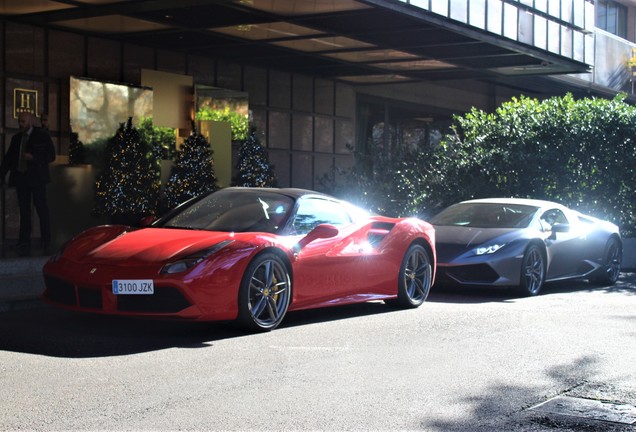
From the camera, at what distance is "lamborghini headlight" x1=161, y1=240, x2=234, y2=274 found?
8.63m

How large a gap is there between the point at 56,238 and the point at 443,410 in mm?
12669

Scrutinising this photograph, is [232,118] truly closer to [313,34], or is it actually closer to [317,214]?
[313,34]

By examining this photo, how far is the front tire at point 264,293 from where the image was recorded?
29.5ft

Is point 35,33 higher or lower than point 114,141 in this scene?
higher

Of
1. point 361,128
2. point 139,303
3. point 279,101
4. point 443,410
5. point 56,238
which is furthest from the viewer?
point 361,128

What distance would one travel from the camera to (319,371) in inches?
289

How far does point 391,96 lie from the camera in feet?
93.9

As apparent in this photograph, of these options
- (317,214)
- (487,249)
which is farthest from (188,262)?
(487,249)

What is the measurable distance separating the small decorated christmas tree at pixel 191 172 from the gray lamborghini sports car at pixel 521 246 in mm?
6320

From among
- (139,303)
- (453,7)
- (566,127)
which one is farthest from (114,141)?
(139,303)

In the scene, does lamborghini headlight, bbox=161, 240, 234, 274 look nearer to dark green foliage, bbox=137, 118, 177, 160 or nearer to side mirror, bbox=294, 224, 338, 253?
side mirror, bbox=294, 224, 338, 253

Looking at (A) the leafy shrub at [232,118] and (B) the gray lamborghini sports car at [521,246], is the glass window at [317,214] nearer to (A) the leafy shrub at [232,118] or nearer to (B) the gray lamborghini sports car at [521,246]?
(B) the gray lamborghini sports car at [521,246]

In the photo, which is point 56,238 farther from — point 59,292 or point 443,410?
point 443,410

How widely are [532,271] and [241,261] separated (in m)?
5.77
